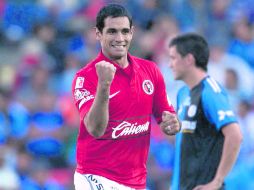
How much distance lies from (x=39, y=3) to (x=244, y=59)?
149 inches

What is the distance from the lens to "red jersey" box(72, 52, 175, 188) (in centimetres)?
613

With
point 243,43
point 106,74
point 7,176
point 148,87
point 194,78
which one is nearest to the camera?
point 106,74

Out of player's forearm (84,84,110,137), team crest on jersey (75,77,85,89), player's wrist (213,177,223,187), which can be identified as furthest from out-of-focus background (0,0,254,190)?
player's forearm (84,84,110,137)

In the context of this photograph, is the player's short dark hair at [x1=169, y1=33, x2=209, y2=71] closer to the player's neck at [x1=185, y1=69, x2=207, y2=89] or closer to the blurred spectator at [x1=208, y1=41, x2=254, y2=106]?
the player's neck at [x1=185, y1=69, x2=207, y2=89]

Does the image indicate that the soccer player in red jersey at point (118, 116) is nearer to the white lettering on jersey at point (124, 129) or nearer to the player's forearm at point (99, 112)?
the white lettering on jersey at point (124, 129)

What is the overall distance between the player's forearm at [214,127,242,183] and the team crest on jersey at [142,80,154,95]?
109 cm

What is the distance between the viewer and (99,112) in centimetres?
559

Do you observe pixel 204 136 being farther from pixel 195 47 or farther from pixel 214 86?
pixel 195 47

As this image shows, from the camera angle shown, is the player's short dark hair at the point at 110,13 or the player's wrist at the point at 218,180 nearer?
the player's short dark hair at the point at 110,13

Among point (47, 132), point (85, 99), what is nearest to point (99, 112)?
point (85, 99)

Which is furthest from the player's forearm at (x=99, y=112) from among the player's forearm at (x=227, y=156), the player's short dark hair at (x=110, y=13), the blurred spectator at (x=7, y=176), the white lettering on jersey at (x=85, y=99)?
the blurred spectator at (x=7, y=176)

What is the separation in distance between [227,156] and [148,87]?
1.18 m

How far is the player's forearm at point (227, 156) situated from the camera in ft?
23.0

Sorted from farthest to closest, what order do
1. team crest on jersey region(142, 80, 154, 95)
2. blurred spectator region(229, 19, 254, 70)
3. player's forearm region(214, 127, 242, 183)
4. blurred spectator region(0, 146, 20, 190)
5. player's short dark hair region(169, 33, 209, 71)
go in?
blurred spectator region(229, 19, 254, 70)
blurred spectator region(0, 146, 20, 190)
player's short dark hair region(169, 33, 209, 71)
player's forearm region(214, 127, 242, 183)
team crest on jersey region(142, 80, 154, 95)
